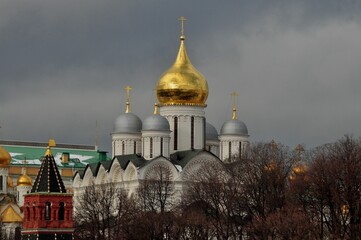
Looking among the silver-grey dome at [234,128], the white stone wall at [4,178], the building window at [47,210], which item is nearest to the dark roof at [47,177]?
the building window at [47,210]

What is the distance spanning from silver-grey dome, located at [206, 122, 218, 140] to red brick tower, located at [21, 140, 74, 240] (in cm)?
4048

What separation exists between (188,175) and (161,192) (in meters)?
3.66

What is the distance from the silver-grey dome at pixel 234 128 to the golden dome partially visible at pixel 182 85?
3320mm

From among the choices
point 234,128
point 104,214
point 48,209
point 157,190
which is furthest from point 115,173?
point 48,209

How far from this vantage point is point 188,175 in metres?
97.6

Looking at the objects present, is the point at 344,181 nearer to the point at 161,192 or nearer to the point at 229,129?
the point at 161,192

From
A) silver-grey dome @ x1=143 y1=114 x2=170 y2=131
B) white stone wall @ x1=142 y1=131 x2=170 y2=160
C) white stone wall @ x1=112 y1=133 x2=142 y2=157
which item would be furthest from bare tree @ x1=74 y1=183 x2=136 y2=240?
white stone wall @ x1=112 y1=133 x2=142 y2=157

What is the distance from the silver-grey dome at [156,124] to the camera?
320ft

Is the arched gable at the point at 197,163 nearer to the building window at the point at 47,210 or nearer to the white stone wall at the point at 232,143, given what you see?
the white stone wall at the point at 232,143

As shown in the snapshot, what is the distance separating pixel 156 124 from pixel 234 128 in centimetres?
785

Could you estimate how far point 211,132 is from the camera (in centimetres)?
10650

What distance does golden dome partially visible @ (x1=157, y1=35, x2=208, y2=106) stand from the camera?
328 feet

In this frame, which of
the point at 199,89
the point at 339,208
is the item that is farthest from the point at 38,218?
the point at 199,89

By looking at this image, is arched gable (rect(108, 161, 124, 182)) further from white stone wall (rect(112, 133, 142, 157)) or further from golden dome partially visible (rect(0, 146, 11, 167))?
golden dome partially visible (rect(0, 146, 11, 167))
